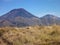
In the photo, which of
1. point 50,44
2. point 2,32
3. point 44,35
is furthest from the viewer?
point 2,32

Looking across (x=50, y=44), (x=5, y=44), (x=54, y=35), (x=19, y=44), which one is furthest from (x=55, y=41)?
(x=5, y=44)

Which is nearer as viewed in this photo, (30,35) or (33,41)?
(33,41)

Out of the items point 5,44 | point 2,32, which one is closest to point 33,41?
point 5,44

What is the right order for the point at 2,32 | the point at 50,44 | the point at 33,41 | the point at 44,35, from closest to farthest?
the point at 50,44 < the point at 33,41 < the point at 44,35 < the point at 2,32

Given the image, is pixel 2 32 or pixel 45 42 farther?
pixel 2 32

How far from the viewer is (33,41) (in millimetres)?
14094

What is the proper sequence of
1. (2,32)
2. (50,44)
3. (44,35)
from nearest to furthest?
1. (50,44)
2. (44,35)
3. (2,32)

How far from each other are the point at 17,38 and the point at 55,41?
344 cm

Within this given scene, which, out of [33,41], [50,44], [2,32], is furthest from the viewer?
[2,32]

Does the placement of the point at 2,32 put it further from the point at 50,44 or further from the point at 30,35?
the point at 50,44

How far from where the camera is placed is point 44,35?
15234mm

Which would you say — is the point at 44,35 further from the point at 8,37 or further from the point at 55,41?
the point at 8,37

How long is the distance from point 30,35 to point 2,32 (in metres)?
2.93

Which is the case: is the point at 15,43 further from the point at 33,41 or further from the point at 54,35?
the point at 54,35
